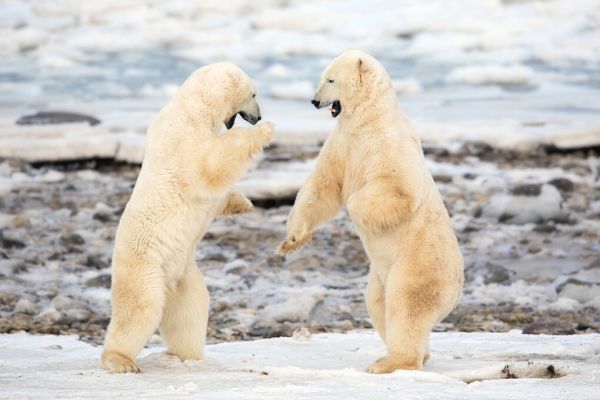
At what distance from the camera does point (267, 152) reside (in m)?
10.6

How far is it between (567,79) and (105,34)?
810 centimetres

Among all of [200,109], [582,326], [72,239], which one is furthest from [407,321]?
[72,239]

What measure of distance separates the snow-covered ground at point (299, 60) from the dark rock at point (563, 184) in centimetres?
136

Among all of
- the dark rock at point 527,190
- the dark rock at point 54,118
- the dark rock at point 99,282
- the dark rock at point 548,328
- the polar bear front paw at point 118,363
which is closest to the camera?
the polar bear front paw at point 118,363

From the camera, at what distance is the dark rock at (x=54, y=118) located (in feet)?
37.2

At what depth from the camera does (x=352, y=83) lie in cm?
457

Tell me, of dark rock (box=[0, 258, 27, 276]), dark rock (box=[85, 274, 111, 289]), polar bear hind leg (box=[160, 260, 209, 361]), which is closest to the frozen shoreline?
dark rock (box=[0, 258, 27, 276])

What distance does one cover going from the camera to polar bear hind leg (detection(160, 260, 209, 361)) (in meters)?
4.41

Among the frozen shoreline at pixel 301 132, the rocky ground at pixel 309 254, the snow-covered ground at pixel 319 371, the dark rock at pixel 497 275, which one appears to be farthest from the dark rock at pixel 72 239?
the dark rock at pixel 497 275

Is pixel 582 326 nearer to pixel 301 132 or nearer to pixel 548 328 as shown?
pixel 548 328

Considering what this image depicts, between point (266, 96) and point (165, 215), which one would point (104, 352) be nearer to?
point (165, 215)

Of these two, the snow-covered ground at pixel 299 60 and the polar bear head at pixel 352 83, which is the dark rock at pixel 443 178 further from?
the polar bear head at pixel 352 83

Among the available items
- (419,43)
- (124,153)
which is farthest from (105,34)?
(124,153)

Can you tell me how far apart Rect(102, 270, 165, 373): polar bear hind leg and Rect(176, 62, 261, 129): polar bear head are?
74 cm
